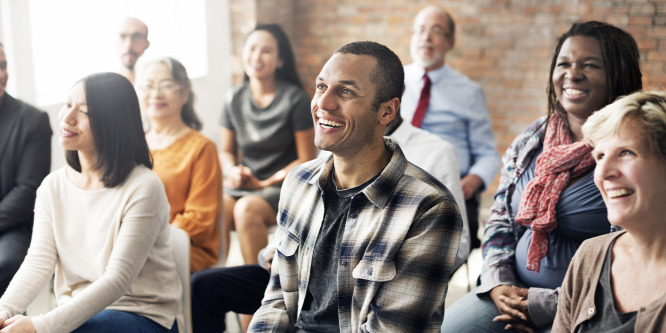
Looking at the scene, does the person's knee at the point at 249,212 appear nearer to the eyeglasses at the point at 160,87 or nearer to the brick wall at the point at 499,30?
the eyeglasses at the point at 160,87

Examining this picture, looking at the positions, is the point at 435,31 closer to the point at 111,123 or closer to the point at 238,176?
the point at 238,176

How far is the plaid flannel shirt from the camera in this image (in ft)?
5.45

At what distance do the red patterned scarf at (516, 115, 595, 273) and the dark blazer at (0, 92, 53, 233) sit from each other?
174cm

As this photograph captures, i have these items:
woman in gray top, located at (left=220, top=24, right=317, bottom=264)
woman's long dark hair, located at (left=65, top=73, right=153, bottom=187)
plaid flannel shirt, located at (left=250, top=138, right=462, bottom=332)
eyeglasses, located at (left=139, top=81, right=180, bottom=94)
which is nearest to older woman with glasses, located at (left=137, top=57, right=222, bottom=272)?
eyeglasses, located at (left=139, top=81, right=180, bottom=94)

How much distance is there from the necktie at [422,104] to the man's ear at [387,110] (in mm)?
1666

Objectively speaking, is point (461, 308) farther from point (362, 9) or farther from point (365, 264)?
point (362, 9)

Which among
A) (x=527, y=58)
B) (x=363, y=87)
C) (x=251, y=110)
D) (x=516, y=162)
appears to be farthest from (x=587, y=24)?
(x=527, y=58)

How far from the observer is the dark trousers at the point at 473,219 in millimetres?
3053

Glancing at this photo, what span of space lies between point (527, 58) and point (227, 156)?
2.69 metres

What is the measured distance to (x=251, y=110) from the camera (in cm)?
370

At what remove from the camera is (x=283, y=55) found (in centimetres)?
368

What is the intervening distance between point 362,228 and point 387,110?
31cm

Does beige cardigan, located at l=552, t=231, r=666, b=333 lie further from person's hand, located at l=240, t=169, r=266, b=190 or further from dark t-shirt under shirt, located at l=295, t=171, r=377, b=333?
person's hand, located at l=240, t=169, r=266, b=190

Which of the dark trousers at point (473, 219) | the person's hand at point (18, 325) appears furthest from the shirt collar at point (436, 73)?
the person's hand at point (18, 325)
